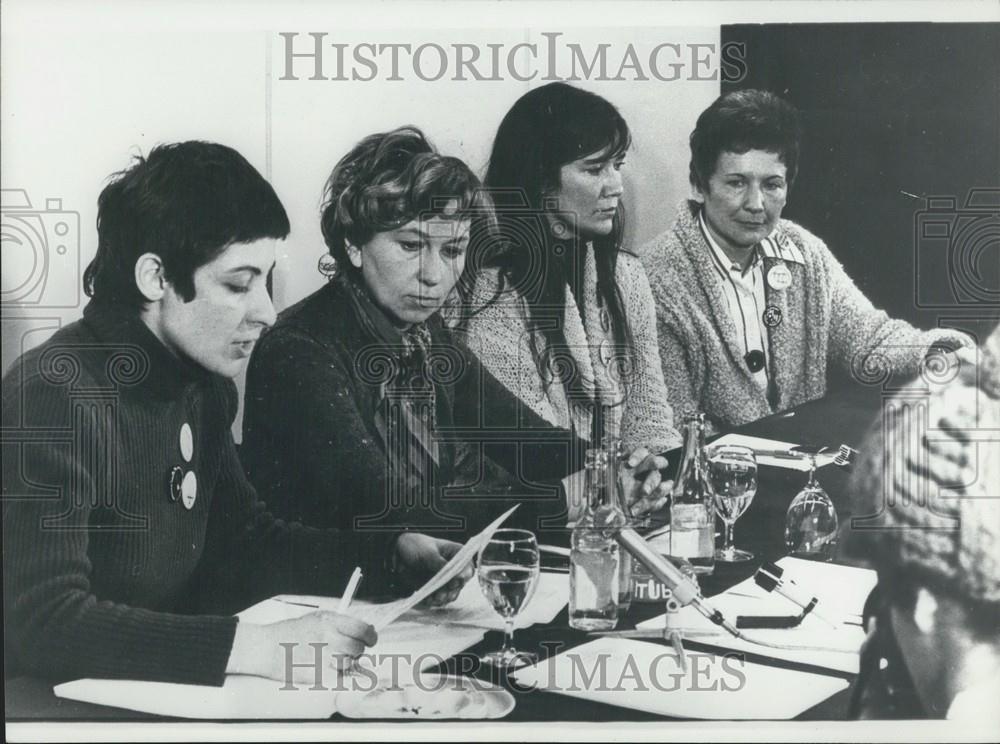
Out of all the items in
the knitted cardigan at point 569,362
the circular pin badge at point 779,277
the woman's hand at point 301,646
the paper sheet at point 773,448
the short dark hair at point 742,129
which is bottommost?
the woman's hand at point 301,646

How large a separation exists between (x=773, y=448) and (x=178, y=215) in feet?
3.82

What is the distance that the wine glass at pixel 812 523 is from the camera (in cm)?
192

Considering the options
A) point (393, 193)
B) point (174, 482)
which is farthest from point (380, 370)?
point (174, 482)

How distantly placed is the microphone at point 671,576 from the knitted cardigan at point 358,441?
0.42 feet

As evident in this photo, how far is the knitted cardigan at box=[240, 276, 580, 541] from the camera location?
74.3 inches

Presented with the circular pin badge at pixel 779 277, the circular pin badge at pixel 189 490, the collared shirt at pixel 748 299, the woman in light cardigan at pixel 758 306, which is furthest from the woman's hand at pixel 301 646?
the circular pin badge at pixel 779 277

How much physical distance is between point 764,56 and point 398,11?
26.6 inches

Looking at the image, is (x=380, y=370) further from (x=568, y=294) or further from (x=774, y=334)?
(x=774, y=334)

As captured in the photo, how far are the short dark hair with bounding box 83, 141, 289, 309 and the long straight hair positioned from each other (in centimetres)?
41

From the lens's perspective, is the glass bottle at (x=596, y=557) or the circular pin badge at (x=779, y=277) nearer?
the glass bottle at (x=596, y=557)

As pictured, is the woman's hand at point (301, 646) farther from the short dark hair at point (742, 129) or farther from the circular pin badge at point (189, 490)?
the short dark hair at point (742, 129)

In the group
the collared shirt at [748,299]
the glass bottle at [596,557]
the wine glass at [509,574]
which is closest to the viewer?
the wine glass at [509,574]

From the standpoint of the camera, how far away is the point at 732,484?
1915mm

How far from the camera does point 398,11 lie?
75.5 inches
